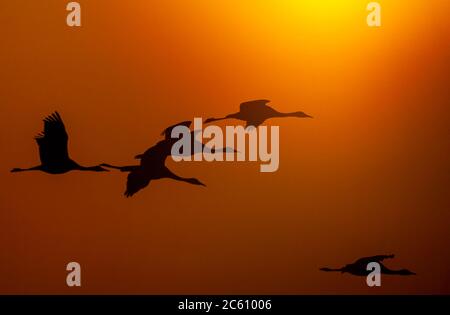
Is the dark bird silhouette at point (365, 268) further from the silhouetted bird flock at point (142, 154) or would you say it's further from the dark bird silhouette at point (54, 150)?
the dark bird silhouette at point (54, 150)

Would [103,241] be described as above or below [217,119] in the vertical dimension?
below

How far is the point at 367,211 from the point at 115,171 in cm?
108

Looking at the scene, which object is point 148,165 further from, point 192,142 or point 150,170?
point 192,142

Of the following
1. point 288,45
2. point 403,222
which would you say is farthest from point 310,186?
point 288,45

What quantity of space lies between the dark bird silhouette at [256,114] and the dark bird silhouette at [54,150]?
0.60 metres

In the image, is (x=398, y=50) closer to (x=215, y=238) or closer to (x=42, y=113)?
Answer: (x=215, y=238)

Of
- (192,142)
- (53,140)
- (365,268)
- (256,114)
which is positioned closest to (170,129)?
(192,142)

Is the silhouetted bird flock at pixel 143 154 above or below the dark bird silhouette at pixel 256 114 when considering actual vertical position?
below

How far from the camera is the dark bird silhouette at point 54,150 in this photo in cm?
219

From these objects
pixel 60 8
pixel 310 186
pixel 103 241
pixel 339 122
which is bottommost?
pixel 103 241

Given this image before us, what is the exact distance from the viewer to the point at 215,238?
2242 mm

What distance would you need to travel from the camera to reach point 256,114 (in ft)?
7.25

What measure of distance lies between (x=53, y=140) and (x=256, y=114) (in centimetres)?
86

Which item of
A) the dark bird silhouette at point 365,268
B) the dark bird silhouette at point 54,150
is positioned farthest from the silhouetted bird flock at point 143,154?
the dark bird silhouette at point 365,268
